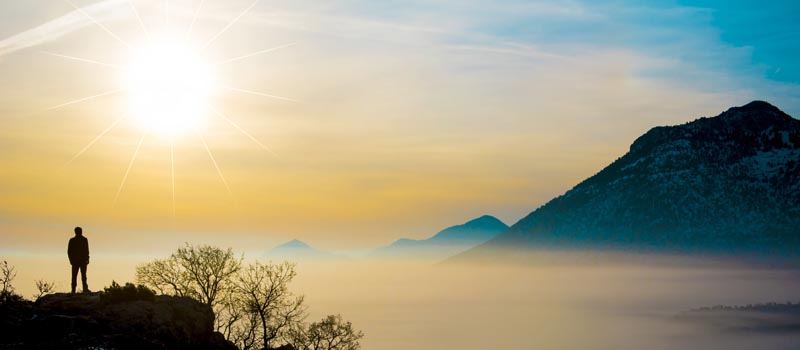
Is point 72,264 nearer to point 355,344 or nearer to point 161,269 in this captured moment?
point 161,269

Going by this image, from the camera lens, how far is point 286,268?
6081 cm

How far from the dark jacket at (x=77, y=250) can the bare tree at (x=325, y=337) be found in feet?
90.0

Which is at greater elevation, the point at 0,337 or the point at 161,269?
the point at 161,269

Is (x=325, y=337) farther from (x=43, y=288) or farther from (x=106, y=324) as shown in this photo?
(x=106, y=324)

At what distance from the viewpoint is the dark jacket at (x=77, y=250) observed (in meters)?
44.7

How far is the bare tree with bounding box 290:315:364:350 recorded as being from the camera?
6981 cm

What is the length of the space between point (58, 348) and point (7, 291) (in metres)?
9.06

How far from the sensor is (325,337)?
72438 millimetres

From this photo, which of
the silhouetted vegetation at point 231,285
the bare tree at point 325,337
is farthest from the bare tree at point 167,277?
the bare tree at point 325,337

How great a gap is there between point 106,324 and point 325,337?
120ft

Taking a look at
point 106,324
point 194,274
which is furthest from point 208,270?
point 106,324

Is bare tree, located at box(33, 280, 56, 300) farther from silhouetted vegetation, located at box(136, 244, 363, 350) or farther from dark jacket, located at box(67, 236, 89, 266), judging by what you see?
silhouetted vegetation, located at box(136, 244, 363, 350)

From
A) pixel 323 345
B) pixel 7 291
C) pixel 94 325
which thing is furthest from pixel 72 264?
pixel 323 345

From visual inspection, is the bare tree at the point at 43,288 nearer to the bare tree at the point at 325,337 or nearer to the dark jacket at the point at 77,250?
the dark jacket at the point at 77,250
